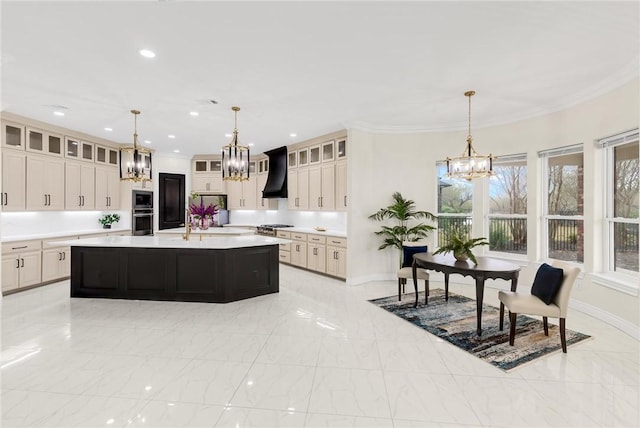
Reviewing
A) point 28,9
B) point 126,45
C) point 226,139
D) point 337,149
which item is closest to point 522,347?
point 337,149

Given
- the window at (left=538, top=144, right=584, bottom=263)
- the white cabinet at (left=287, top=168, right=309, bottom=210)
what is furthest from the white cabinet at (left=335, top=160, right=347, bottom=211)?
the window at (left=538, top=144, right=584, bottom=263)

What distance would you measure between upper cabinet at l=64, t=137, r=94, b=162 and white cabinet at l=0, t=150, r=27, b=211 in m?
0.86

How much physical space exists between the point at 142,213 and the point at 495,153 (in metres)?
7.75

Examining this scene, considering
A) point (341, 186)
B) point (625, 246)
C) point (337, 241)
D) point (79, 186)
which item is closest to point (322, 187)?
point (341, 186)

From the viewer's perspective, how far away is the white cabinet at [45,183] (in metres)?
5.31

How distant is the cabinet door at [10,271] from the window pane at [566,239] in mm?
8572

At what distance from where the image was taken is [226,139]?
6773mm

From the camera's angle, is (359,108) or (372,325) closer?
(372,325)

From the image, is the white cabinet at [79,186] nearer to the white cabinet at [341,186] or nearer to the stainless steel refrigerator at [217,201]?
the stainless steel refrigerator at [217,201]

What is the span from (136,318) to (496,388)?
4.06 metres

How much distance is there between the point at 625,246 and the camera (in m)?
3.86

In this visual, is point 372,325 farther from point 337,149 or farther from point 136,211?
point 136,211

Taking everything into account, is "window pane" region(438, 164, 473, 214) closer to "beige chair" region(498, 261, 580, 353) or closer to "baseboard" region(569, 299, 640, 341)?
"baseboard" region(569, 299, 640, 341)

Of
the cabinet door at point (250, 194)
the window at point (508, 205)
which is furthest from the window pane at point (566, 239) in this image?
the cabinet door at point (250, 194)
